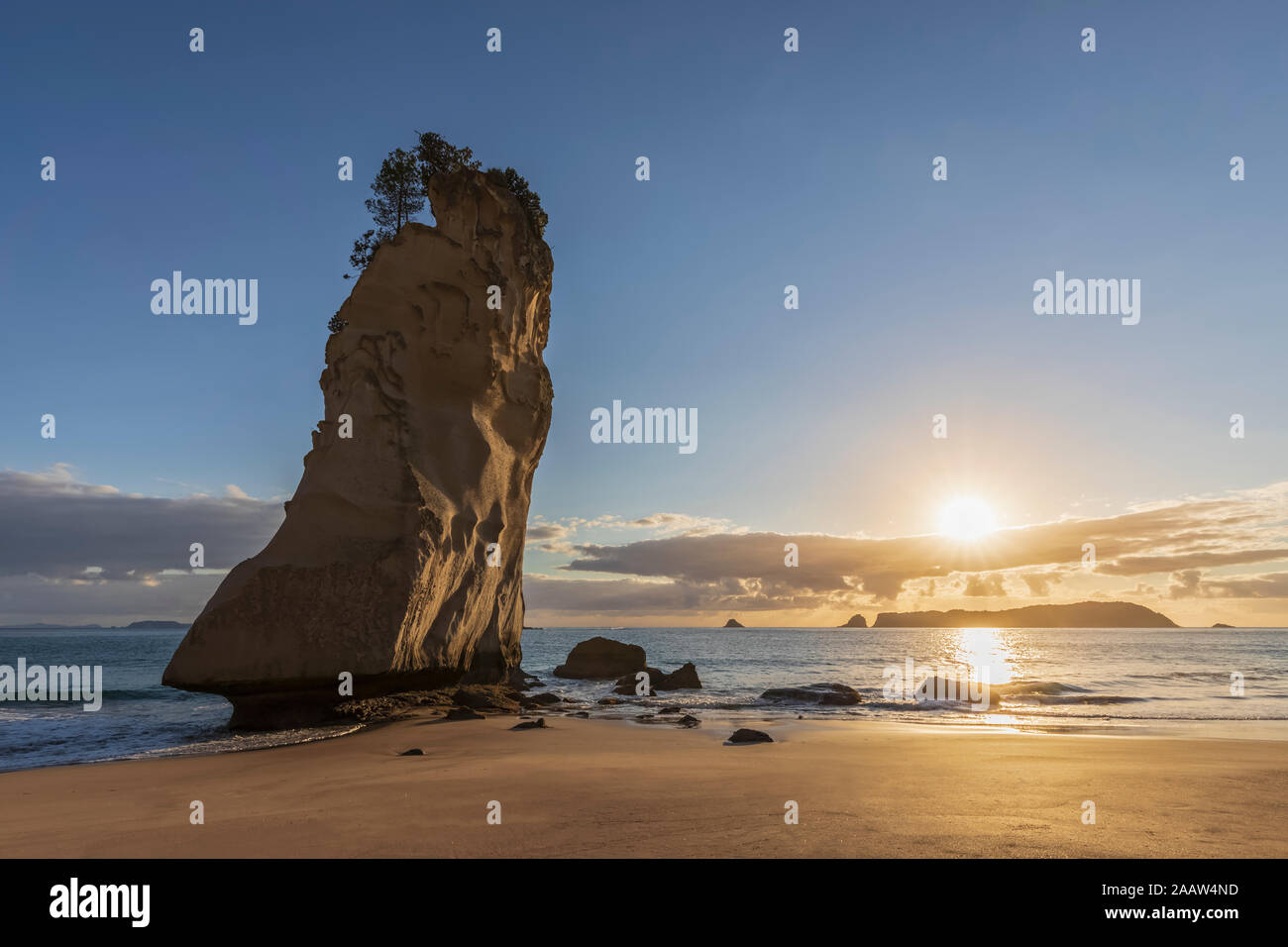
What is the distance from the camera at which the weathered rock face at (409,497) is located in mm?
18156

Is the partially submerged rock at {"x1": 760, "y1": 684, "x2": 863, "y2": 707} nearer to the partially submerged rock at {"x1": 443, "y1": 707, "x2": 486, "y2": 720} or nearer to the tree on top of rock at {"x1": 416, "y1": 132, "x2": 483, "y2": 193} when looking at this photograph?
the partially submerged rock at {"x1": 443, "y1": 707, "x2": 486, "y2": 720}

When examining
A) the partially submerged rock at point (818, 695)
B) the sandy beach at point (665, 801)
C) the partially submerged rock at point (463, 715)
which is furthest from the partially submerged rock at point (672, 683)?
the sandy beach at point (665, 801)

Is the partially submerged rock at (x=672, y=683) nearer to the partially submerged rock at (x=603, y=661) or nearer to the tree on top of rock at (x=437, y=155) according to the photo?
the partially submerged rock at (x=603, y=661)

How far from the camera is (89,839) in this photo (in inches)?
279

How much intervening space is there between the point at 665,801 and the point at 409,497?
48.5ft

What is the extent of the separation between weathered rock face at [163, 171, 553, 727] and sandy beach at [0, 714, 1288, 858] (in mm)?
4249

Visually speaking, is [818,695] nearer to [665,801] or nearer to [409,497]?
[409,497]

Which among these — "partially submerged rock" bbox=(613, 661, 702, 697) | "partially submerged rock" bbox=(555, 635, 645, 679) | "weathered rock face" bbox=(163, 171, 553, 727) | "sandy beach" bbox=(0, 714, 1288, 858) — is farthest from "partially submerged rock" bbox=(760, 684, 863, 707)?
"partially submerged rock" bbox=(555, 635, 645, 679)

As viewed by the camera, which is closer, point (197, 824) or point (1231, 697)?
point (197, 824)

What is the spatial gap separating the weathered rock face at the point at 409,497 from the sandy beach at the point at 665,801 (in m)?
4.25

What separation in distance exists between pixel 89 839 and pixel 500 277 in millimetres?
21342

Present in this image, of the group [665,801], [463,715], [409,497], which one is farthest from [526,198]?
[665,801]
